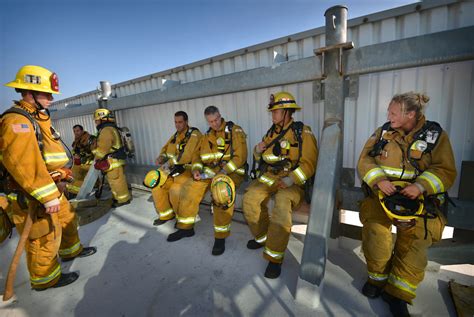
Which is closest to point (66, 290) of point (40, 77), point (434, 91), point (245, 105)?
point (40, 77)

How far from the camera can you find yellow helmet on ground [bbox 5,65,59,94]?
7.08 ft

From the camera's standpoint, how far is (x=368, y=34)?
8.98 ft

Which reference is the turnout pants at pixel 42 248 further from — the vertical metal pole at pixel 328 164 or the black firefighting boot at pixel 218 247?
the vertical metal pole at pixel 328 164

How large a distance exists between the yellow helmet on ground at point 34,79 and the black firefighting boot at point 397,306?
3.85 m

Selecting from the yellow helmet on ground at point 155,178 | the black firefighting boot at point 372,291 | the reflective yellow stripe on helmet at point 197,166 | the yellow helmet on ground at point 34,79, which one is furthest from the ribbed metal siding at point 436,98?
the yellow helmet on ground at point 34,79

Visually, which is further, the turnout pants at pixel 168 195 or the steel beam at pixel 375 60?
the turnout pants at pixel 168 195

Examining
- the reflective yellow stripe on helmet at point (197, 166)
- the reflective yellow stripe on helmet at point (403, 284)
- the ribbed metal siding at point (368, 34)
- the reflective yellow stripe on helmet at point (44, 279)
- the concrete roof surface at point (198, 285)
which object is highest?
the ribbed metal siding at point (368, 34)

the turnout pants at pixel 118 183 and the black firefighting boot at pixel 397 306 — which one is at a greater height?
the turnout pants at pixel 118 183

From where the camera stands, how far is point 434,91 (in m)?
2.49

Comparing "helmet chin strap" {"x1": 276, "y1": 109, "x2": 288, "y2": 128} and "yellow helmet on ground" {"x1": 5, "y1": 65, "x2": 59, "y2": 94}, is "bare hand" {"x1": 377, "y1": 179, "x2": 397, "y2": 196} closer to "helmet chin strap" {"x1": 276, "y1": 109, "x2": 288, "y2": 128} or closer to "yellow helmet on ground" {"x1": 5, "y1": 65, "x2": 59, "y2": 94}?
"helmet chin strap" {"x1": 276, "y1": 109, "x2": 288, "y2": 128}

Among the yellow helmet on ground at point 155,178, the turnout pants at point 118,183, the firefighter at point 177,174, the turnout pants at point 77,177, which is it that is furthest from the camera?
the turnout pants at point 77,177

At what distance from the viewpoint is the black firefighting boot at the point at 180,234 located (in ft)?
10.5

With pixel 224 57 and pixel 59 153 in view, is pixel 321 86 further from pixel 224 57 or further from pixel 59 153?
pixel 59 153

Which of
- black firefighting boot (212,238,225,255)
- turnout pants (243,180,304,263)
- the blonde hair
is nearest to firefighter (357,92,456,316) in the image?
the blonde hair
